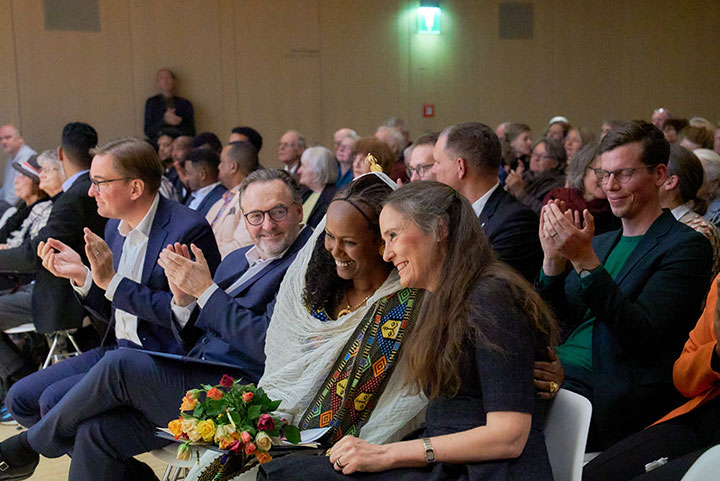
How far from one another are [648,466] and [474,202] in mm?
1576

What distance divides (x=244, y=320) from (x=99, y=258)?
2.50 ft

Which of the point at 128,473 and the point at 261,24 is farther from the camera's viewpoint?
the point at 261,24

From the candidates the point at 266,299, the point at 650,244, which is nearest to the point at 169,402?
the point at 266,299

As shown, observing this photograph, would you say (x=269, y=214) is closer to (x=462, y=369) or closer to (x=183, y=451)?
(x=183, y=451)

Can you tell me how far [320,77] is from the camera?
10.5m

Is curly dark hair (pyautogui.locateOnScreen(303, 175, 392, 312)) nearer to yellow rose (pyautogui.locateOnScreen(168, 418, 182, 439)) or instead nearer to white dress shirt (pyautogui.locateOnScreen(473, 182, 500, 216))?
yellow rose (pyautogui.locateOnScreen(168, 418, 182, 439))

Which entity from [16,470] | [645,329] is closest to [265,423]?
[645,329]

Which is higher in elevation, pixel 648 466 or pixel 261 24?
pixel 261 24

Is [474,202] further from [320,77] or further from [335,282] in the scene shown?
[320,77]

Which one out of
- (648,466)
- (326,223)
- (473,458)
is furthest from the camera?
(326,223)

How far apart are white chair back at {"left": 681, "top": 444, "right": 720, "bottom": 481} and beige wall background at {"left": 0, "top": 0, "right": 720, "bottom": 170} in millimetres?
8791

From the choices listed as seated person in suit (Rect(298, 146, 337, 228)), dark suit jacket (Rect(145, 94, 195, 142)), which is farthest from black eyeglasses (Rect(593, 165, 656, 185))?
dark suit jacket (Rect(145, 94, 195, 142))

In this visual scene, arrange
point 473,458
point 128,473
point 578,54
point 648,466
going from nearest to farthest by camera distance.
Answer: point 473,458 → point 648,466 → point 128,473 → point 578,54

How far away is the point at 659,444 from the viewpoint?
2.14 metres
